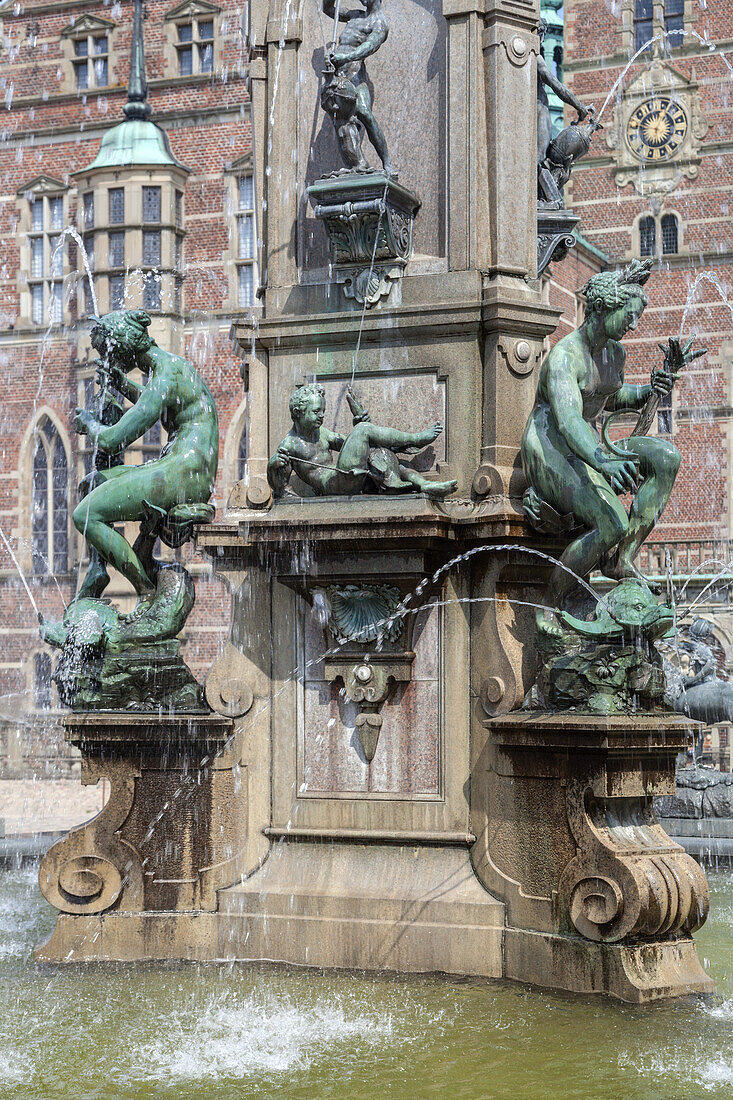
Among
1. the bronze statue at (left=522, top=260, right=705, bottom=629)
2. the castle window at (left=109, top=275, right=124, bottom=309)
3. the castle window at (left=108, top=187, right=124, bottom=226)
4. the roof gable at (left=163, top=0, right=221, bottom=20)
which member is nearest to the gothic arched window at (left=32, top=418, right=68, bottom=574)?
the castle window at (left=109, top=275, right=124, bottom=309)

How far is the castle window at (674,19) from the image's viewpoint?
28108 mm

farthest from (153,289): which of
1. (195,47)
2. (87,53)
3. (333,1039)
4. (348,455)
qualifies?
(333,1039)

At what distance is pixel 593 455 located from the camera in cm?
632

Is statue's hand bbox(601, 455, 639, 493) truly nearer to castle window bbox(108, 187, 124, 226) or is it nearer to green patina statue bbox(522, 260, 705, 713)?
green patina statue bbox(522, 260, 705, 713)

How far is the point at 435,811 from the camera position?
6.60m

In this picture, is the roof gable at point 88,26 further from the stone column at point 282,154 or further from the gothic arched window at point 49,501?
the stone column at point 282,154

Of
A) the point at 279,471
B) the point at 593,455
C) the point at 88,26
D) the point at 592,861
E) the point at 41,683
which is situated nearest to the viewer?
the point at 592,861

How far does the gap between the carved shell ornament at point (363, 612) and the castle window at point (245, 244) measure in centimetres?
2192

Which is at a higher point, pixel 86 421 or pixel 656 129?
pixel 656 129

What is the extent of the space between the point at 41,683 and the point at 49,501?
3.60 metres

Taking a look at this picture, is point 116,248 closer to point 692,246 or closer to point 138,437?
point 692,246

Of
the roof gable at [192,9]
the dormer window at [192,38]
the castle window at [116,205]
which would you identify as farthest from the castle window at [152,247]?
the roof gable at [192,9]

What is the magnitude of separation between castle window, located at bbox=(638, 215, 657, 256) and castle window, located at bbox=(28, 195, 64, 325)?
436 inches

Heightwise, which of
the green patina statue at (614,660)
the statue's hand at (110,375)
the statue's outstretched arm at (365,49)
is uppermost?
the statue's outstretched arm at (365,49)
